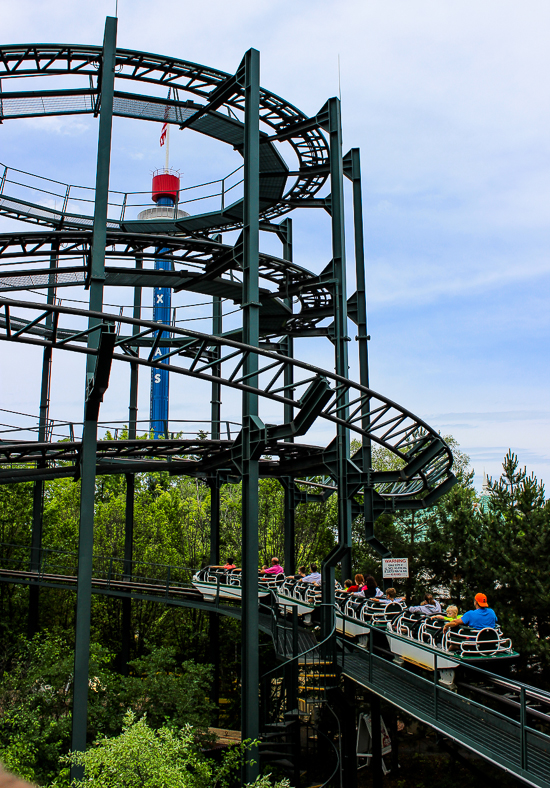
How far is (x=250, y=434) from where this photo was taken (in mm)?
14141

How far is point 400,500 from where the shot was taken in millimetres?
22062

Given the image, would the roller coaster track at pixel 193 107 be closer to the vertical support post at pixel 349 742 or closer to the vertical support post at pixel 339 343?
the vertical support post at pixel 339 343

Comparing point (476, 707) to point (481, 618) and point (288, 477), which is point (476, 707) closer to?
point (481, 618)

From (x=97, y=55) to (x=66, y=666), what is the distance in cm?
1643

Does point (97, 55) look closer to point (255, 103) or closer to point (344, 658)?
point (255, 103)

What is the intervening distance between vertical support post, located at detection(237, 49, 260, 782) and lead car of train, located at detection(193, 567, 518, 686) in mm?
1393

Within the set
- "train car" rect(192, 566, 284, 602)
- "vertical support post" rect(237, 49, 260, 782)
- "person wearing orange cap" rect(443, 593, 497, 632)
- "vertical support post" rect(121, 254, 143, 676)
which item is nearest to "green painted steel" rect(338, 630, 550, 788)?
"person wearing orange cap" rect(443, 593, 497, 632)

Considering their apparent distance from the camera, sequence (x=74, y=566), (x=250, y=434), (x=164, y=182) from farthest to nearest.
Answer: (x=164, y=182) < (x=74, y=566) < (x=250, y=434)

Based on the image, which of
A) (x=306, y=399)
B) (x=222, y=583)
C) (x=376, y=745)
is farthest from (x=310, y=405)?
(x=222, y=583)

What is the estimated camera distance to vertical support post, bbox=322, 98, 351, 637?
16047 mm

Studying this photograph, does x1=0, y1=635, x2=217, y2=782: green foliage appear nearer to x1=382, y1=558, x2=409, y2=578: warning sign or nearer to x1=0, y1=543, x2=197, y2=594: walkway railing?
x1=382, y1=558, x2=409, y2=578: warning sign

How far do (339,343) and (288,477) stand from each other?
280 inches

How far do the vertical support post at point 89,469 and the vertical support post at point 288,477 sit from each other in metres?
10.2

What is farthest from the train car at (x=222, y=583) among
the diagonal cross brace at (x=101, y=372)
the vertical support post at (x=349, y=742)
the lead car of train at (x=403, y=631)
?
the diagonal cross brace at (x=101, y=372)
